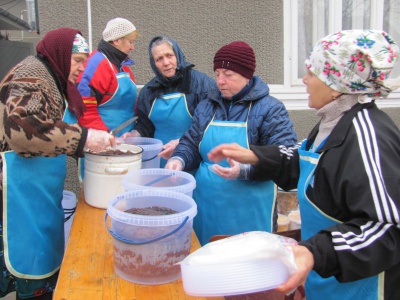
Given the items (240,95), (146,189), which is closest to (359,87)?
(146,189)

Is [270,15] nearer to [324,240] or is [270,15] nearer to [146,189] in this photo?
[146,189]

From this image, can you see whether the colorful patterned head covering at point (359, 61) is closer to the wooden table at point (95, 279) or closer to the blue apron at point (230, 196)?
the wooden table at point (95, 279)

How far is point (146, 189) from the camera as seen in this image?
5.73ft

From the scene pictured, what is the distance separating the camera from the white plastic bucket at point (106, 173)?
218cm

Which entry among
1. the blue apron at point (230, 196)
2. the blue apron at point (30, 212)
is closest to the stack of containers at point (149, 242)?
the blue apron at point (30, 212)

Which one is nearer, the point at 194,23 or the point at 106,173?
the point at 106,173

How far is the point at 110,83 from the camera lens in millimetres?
3221

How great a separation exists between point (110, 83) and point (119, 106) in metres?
0.24

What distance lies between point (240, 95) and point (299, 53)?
9.01 feet

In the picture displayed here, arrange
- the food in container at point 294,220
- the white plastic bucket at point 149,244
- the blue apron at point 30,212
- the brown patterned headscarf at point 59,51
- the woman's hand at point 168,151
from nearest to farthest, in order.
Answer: the white plastic bucket at point 149,244 → the blue apron at point 30,212 → the brown patterned headscarf at point 59,51 → the woman's hand at point 168,151 → the food in container at point 294,220

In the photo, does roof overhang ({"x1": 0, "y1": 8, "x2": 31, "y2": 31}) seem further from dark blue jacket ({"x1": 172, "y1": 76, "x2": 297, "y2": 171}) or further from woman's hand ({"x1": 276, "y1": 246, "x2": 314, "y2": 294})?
woman's hand ({"x1": 276, "y1": 246, "x2": 314, "y2": 294})

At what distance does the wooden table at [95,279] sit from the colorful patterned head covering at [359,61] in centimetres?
95

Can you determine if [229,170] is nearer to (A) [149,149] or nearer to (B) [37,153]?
(A) [149,149]

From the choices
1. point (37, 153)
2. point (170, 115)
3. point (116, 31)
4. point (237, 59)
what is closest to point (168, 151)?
point (170, 115)
